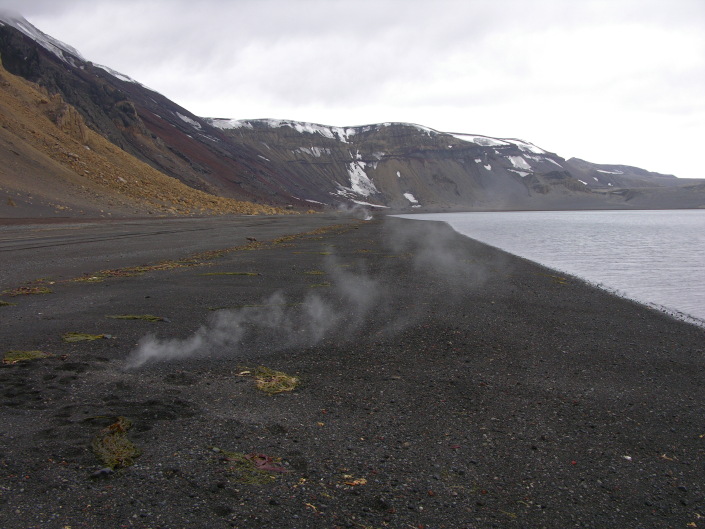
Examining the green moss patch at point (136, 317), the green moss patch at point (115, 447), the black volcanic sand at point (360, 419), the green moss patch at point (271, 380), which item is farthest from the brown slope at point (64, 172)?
the green moss patch at point (115, 447)

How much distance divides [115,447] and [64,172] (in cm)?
4747

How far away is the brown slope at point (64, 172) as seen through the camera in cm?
3934

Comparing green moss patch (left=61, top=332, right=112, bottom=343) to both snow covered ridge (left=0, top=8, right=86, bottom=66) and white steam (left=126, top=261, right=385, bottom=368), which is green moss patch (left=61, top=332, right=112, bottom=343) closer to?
white steam (left=126, top=261, right=385, bottom=368)

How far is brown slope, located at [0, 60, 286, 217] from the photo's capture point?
39.3 m

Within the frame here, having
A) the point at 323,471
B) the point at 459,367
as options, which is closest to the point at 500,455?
the point at 323,471

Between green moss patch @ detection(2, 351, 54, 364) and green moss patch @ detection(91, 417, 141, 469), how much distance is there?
2.63 meters

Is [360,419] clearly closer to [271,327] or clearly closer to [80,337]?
[271,327]

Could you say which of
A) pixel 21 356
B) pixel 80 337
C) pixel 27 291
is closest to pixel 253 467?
pixel 21 356

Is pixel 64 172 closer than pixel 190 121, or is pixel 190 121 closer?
pixel 64 172

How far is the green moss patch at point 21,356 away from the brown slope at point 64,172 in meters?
32.9

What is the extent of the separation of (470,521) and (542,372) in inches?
148

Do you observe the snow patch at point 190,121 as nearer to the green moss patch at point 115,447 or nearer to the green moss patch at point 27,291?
the green moss patch at point 27,291

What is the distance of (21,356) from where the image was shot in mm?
6676

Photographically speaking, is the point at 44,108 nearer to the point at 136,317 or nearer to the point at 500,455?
the point at 136,317
